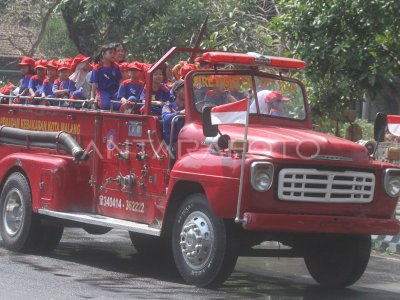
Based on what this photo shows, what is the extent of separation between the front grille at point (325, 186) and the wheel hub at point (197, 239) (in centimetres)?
78

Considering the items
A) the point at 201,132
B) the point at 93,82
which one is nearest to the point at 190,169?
the point at 201,132

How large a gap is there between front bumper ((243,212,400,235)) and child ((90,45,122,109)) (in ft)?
12.4

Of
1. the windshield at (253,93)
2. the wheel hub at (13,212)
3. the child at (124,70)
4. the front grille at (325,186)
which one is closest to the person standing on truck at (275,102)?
the windshield at (253,93)

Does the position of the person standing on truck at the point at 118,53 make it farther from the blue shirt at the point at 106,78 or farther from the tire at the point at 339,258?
the tire at the point at 339,258

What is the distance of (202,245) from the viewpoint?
917 cm

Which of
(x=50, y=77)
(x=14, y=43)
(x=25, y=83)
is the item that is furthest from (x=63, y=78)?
(x=14, y=43)

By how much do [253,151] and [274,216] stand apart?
64cm

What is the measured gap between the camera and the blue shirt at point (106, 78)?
39.4 feet

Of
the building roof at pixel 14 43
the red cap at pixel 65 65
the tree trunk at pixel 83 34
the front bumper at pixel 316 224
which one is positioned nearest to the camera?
the front bumper at pixel 316 224

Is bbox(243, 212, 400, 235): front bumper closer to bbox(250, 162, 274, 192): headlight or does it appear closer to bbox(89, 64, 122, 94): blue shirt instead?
bbox(250, 162, 274, 192): headlight

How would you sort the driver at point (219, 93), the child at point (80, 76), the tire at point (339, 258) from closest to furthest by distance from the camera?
the tire at point (339, 258) → the driver at point (219, 93) → the child at point (80, 76)

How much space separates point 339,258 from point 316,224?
1167mm

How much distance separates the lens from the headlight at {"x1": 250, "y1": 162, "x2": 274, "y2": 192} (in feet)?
28.5

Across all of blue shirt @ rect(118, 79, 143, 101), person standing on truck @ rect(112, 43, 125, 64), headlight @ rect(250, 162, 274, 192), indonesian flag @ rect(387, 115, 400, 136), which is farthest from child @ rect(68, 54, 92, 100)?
headlight @ rect(250, 162, 274, 192)
